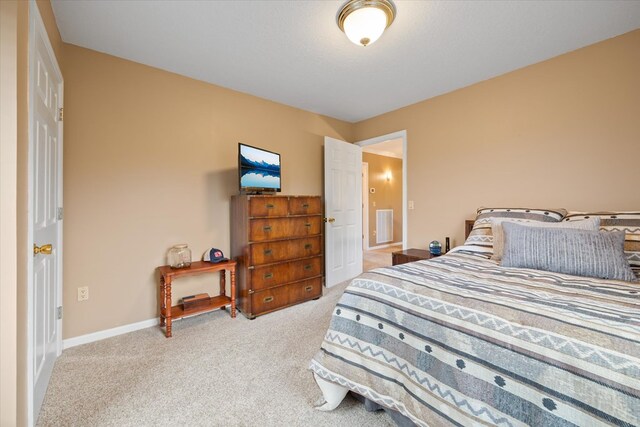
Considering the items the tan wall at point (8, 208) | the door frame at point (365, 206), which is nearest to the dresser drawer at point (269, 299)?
the tan wall at point (8, 208)

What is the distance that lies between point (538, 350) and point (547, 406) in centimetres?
14

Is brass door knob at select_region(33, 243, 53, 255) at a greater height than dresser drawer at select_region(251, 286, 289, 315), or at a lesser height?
greater

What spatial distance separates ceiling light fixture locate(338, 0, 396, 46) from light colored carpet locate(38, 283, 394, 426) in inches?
90.0

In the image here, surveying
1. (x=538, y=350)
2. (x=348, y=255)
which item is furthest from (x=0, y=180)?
(x=348, y=255)

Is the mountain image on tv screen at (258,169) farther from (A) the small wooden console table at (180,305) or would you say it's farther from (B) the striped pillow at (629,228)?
(B) the striped pillow at (629,228)

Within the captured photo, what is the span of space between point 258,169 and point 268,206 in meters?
0.44

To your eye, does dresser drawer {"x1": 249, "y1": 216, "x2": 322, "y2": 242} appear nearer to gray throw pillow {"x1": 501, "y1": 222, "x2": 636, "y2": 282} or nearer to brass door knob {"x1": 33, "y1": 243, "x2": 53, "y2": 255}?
brass door knob {"x1": 33, "y1": 243, "x2": 53, "y2": 255}

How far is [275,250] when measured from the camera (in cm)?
283

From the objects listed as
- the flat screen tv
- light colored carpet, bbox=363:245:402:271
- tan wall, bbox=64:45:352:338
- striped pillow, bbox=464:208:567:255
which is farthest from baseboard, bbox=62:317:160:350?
light colored carpet, bbox=363:245:402:271

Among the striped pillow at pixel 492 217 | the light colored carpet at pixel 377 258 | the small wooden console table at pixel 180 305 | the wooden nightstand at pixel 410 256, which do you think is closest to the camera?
the striped pillow at pixel 492 217

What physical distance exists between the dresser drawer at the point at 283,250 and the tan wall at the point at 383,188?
12.0 ft

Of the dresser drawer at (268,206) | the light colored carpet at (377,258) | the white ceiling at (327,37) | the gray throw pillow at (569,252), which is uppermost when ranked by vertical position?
the white ceiling at (327,37)

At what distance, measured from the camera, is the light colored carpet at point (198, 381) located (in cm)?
141

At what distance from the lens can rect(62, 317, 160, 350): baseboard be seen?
214cm
